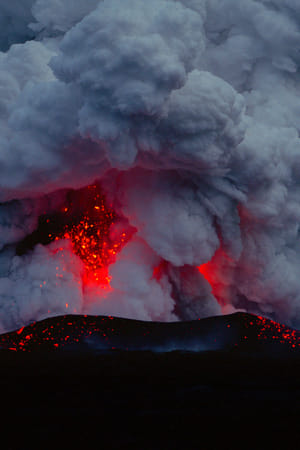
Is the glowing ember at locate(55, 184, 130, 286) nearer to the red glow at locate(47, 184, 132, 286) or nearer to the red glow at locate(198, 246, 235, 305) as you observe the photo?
the red glow at locate(47, 184, 132, 286)

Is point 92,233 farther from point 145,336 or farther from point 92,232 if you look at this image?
point 145,336

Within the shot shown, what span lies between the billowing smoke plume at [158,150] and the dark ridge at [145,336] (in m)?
0.36

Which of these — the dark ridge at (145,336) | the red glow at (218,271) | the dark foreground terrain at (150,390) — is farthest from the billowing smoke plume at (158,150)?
the dark foreground terrain at (150,390)

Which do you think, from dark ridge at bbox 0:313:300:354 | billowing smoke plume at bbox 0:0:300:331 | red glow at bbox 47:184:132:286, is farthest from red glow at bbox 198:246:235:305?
red glow at bbox 47:184:132:286

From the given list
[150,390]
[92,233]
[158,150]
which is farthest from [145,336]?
[158,150]

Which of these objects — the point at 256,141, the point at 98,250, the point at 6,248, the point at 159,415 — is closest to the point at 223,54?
the point at 256,141

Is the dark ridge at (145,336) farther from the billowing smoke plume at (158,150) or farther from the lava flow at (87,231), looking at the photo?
the lava flow at (87,231)

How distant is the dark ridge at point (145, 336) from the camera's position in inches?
116

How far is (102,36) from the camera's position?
8.54 feet

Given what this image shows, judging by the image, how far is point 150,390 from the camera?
8.29 feet

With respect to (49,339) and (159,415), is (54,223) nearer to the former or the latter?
Result: (49,339)

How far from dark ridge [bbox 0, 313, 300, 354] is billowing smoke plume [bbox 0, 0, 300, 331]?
359 millimetres

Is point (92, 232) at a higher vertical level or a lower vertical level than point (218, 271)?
higher

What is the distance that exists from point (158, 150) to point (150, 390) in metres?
1.44
